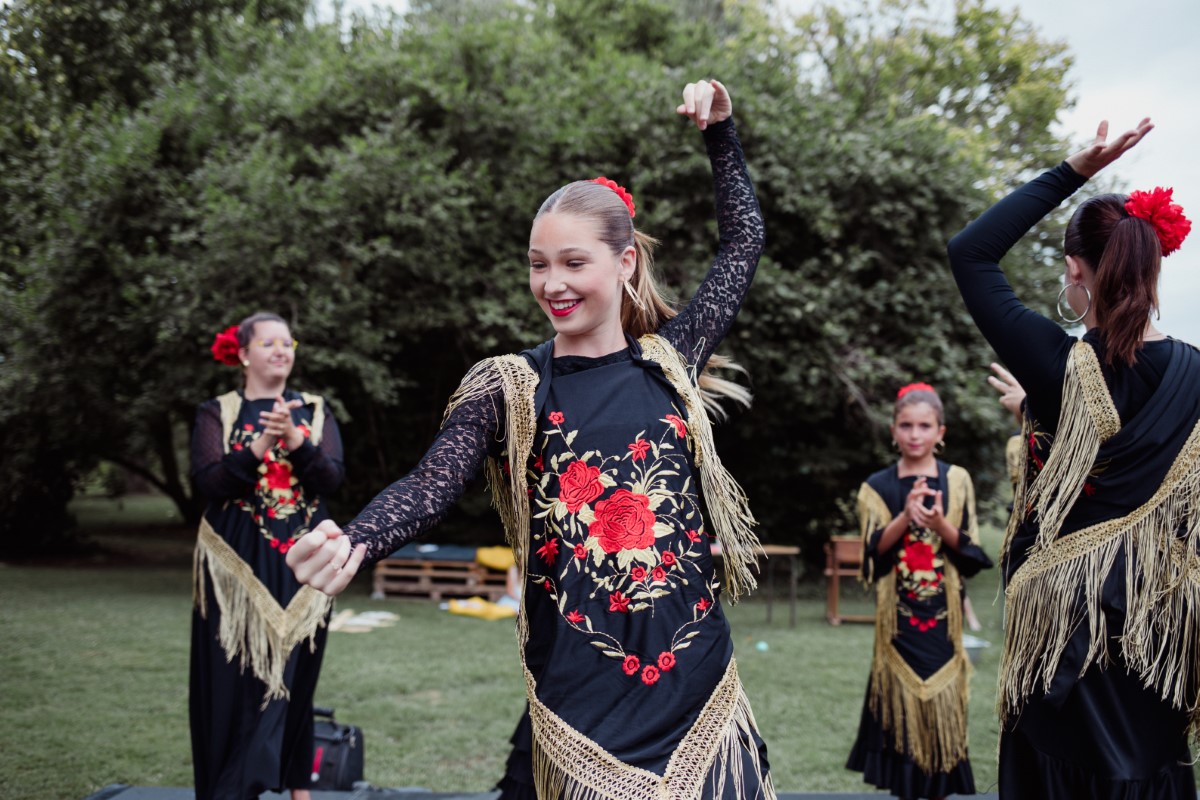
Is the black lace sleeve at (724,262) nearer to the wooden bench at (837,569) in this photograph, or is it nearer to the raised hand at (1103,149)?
the raised hand at (1103,149)

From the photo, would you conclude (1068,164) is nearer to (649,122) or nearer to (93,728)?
(93,728)

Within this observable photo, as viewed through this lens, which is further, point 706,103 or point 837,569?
point 837,569

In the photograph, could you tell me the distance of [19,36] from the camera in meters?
11.9

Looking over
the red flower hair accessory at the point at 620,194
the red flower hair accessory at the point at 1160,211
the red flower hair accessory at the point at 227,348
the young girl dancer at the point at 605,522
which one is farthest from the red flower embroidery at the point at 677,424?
the red flower hair accessory at the point at 227,348

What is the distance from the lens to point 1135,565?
90.8 inches

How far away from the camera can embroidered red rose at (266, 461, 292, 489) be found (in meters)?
4.14

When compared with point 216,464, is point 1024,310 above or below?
above

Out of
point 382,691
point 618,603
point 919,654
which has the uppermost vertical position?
point 618,603

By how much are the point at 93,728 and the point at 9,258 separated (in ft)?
25.1

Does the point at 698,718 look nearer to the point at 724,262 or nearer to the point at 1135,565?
the point at 724,262

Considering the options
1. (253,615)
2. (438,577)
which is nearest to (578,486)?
(253,615)

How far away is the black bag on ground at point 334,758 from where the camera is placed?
434 cm

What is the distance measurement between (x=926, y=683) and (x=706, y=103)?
2953mm

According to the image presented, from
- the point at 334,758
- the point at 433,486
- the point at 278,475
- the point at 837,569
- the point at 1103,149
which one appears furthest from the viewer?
the point at 837,569
